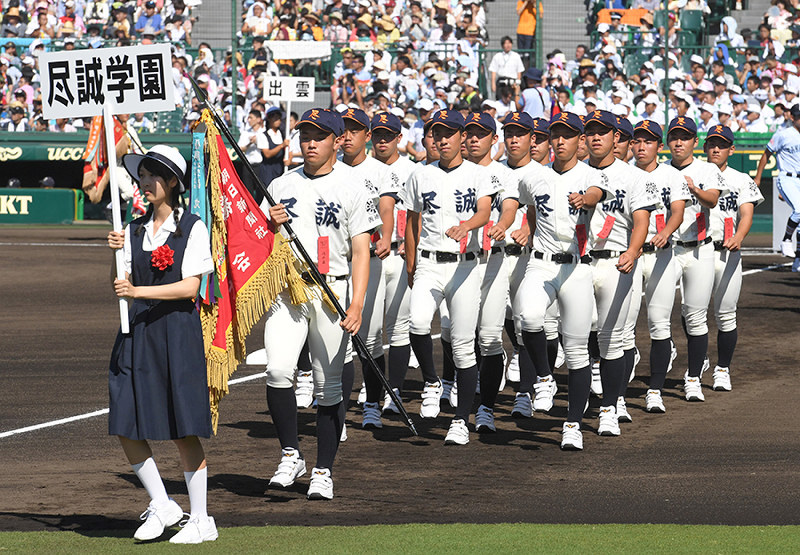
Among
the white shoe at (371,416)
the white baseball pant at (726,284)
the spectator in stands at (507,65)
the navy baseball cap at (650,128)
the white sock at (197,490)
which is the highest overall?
the spectator in stands at (507,65)

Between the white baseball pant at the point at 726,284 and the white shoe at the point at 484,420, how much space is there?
9.63 ft

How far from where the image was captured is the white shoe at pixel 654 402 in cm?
1034

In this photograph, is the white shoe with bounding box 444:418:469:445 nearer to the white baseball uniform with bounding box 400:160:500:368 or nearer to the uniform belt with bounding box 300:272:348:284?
the white baseball uniform with bounding box 400:160:500:368

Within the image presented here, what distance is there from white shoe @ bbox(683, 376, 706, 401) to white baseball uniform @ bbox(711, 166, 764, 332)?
82cm

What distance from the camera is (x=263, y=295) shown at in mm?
7465

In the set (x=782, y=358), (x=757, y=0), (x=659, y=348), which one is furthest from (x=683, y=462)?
(x=757, y=0)

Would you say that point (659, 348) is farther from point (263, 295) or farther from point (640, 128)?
point (263, 295)

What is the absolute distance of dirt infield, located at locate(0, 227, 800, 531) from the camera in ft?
23.8

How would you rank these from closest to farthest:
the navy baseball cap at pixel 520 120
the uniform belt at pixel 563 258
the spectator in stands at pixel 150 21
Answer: the uniform belt at pixel 563 258
the navy baseball cap at pixel 520 120
the spectator in stands at pixel 150 21

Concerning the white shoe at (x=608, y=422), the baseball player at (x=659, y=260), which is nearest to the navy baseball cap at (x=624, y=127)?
the baseball player at (x=659, y=260)

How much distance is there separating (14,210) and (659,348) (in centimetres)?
2039

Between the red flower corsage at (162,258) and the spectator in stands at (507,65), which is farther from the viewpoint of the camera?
the spectator in stands at (507,65)

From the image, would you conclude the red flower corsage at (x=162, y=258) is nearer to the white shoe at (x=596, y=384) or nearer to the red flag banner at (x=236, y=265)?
the red flag banner at (x=236, y=265)

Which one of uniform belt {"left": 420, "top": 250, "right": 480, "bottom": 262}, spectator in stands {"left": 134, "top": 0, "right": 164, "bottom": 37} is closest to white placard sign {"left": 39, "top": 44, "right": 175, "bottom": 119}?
uniform belt {"left": 420, "top": 250, "right": 480, "bottom": 262}
